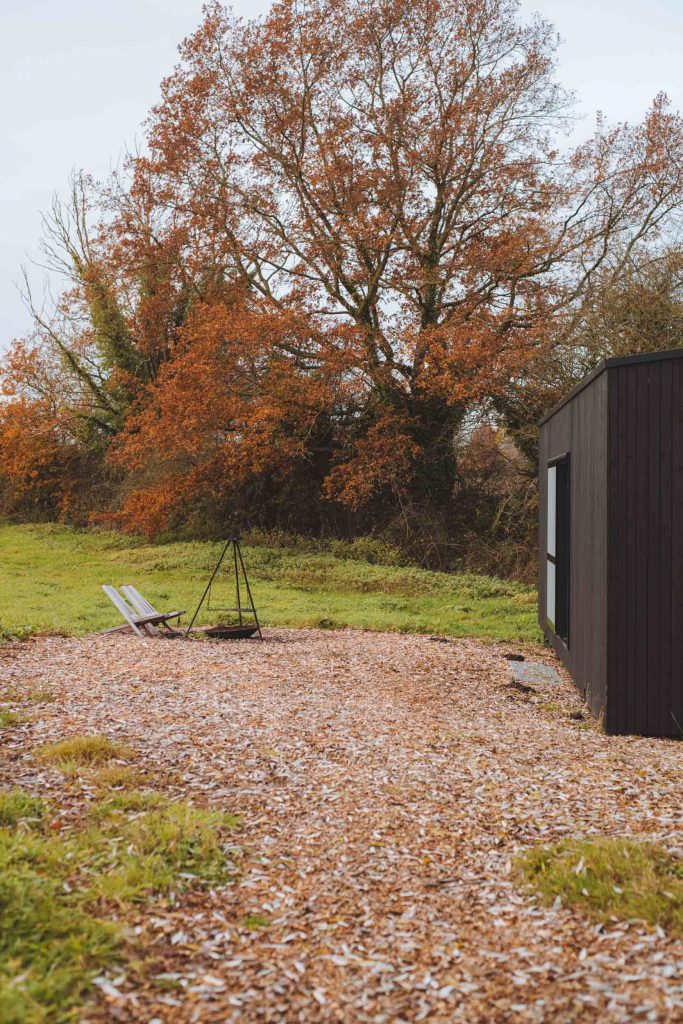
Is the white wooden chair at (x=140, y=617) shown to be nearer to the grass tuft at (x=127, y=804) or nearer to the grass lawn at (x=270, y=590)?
the grass lawn at (x=270, y=590)

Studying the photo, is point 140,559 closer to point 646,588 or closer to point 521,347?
point 521,347

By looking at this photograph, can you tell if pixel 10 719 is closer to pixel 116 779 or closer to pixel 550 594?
pixel 116 779

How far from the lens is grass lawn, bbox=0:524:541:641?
1141cm

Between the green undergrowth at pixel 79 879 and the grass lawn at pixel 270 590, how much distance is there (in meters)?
5.96

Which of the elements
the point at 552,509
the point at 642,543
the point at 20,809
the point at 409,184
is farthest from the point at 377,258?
the point at 20,809

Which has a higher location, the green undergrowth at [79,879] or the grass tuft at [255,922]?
the green undergrowth at [79,879]

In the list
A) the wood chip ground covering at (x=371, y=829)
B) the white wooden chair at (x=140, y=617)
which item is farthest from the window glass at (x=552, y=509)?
the white wooden chair at (x=140, y=617)

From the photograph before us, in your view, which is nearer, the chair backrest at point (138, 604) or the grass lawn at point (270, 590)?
the chair backrest at point (138, 604)

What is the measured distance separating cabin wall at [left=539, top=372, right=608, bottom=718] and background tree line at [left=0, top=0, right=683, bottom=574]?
24.7 feet

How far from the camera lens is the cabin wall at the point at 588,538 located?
6258mm

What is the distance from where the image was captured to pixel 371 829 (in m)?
4.05

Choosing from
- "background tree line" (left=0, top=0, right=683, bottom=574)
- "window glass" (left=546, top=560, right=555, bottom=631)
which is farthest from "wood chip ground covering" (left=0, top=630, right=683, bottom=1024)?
"background tree line" (left=0, top=0, right=683, bottom=574)

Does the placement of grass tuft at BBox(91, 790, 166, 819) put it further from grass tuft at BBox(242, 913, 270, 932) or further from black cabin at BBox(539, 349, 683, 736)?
black cabin at BBox(539, 349, 683, 736)

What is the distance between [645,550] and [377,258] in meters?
12.7
